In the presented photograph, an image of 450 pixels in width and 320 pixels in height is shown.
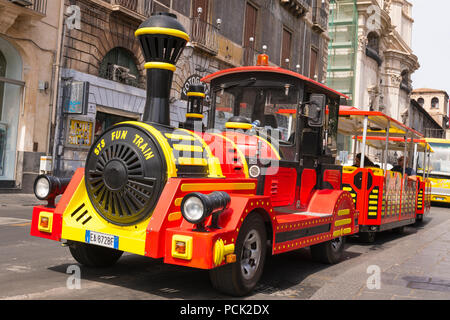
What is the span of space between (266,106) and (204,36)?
48.8ft

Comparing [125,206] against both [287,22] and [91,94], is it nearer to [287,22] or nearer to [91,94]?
[91,94]

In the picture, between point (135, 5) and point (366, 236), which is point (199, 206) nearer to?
point (366, 236)

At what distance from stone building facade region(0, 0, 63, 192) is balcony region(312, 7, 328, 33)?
19908 millimetres

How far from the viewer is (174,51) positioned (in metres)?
5.20

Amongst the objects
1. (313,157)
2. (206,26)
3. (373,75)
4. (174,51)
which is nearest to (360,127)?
(313,157)

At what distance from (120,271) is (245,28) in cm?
1986

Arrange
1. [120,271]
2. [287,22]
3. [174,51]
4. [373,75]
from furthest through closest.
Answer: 1. [373,75]
2. [287,22]
3. [120,271]
4. [174,51]

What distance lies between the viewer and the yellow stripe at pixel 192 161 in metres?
4.86

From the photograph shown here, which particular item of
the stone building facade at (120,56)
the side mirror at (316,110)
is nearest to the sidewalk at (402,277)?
the side mirror at (316,110)

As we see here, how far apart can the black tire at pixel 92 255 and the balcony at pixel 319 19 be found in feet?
92.2

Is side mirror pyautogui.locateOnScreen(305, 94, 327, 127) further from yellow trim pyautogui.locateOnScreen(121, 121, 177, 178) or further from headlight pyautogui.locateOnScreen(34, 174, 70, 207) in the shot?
headlight pyautogui.locateOnScreen(34, 174, 70, 207)

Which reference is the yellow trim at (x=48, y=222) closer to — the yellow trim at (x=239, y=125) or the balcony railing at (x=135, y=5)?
the yellow trim at (x=239, y=125)

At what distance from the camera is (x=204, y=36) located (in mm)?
20484

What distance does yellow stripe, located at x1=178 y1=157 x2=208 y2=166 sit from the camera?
4.86m
